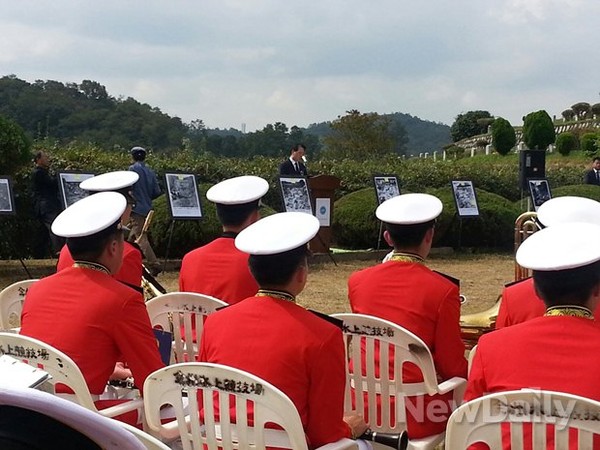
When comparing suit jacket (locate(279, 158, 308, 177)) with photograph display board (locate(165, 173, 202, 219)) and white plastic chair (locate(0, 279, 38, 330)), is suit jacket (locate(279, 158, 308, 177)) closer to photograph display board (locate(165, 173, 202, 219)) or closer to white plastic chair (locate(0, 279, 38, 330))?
photograph display board (locate(165, 173, 202, 219))

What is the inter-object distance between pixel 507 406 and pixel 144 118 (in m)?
33.4

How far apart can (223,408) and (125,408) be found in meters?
0.87

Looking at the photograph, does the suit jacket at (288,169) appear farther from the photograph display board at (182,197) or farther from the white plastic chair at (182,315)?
the white plastic chair at (182,315)

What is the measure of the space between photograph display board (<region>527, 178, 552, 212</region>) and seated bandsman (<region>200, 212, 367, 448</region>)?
525 inches

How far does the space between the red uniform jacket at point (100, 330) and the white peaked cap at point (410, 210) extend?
1302mm

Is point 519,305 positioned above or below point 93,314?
below

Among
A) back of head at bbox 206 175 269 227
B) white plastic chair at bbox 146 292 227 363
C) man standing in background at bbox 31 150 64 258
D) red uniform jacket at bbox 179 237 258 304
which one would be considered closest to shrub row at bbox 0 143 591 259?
man standing in background at bbox 31 150 64 258

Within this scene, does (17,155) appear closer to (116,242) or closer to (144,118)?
(116,242)

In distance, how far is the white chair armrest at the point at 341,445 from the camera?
8.69 feet

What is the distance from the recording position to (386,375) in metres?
3.33

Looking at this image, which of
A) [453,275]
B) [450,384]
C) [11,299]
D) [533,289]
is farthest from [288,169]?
[533,289]

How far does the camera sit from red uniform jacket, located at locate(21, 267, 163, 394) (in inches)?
121

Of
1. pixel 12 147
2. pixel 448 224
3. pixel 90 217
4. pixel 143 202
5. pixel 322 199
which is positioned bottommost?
pixel 448 224

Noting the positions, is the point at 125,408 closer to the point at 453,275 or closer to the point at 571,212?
the point at 571,212
